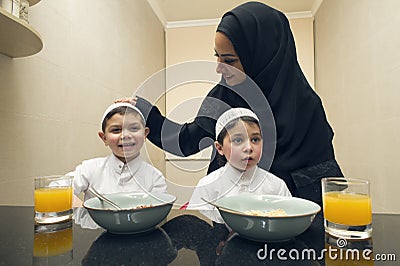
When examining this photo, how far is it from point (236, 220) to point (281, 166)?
57 centimetres

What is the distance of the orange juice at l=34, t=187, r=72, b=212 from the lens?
586 millimetres

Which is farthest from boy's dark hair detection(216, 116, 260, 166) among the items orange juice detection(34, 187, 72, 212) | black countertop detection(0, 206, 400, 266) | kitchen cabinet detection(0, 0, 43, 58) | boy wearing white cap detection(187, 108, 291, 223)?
kitchen cabinet detection(0, 0, 43, 58)

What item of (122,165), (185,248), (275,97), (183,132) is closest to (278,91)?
(275,97)

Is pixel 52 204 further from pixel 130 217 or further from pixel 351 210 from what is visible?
pixel 351 210

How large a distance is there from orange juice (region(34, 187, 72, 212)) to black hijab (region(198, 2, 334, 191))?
62 centimetres

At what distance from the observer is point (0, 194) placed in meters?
0.98

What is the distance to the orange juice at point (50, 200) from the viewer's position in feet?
1.92

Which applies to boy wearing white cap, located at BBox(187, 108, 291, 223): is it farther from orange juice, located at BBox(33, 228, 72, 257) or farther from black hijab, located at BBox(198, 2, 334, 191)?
orange juice, located at BBox(33, 228, 72, 257)

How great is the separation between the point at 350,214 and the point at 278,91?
0.62 m

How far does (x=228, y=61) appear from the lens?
3.51 ft

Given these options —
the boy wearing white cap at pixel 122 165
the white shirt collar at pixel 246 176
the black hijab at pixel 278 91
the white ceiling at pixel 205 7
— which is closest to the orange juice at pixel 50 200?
the boy wearing white cap at pixel 122 165

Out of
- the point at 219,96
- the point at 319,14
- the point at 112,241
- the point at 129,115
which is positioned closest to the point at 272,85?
the point at 219,96

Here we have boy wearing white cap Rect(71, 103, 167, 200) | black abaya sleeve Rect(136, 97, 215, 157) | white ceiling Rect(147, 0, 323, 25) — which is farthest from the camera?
white ceiling Rect(147, 0, 323, 25)

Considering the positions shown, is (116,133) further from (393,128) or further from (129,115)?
(393,128)
